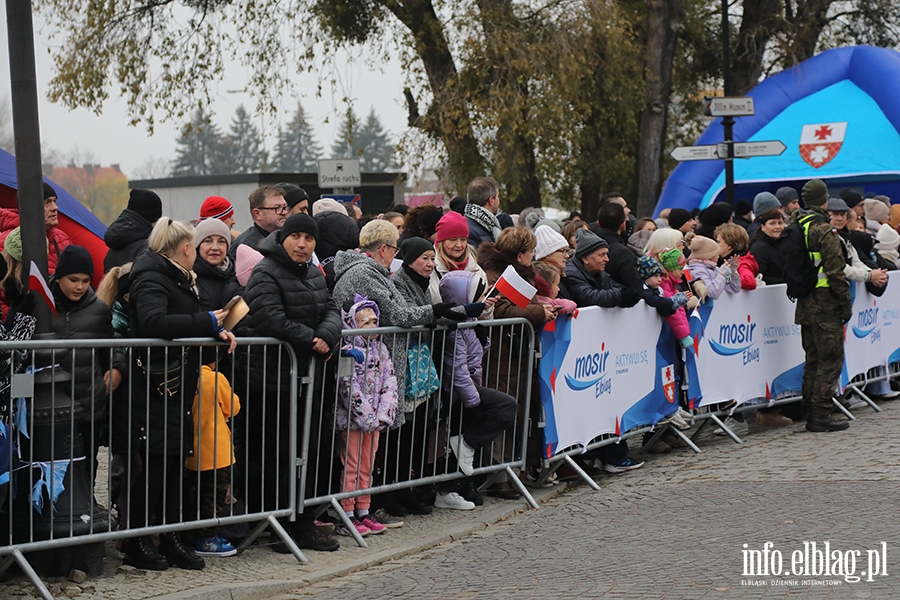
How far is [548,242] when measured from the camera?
8531mm

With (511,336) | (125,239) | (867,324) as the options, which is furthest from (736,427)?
(125,239)

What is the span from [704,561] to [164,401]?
2878 millimetres

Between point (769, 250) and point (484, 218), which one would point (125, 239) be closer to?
point (484, 218)

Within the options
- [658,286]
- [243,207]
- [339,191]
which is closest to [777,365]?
[658,286]

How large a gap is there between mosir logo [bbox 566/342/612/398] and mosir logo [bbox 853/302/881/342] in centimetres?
406

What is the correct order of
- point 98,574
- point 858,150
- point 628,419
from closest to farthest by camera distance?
point 98,574 < point 628,419 < point 858,150

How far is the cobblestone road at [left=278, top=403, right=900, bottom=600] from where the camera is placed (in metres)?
5.69

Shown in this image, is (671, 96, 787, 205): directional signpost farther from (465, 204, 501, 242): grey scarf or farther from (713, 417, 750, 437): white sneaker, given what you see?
(465, 204, 501, 242): grey scarf

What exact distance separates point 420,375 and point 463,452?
0.72 m

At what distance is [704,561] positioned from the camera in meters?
6.11

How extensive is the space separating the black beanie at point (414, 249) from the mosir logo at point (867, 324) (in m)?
5.87

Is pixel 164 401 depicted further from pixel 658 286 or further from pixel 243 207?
pixel 243 207

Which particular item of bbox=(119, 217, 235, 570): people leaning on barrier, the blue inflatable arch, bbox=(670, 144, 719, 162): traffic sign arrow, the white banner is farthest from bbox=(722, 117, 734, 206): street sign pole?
bbox=(119, 217, 235, 570): people leaning on barrier

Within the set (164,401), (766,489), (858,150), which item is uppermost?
(858,150)
